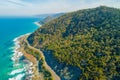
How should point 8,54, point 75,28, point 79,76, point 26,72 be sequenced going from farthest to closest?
point 75,28 < point 8,54 < point 26,72 < point 79,76

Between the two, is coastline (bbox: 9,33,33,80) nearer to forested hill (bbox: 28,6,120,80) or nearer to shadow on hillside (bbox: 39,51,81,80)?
shadow on hillside (bbox: 39,51,81,80)

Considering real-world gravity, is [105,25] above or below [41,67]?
above

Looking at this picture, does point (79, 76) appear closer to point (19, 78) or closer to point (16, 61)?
point (19, 78)

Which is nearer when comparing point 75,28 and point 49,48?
point 49,48

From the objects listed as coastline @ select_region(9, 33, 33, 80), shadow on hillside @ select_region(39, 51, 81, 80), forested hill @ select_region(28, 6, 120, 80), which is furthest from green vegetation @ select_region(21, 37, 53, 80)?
forested hill @ select_region(28, 6, 120, 80)

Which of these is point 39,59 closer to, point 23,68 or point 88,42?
point 23,68

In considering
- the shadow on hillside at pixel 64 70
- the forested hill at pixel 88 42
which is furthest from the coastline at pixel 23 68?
the forested hill at pixel 88 42

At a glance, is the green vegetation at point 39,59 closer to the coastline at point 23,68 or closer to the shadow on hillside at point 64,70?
the shadow on hillside at point 64,70

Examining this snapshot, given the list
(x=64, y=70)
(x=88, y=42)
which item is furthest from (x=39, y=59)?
(x=88, y=42)

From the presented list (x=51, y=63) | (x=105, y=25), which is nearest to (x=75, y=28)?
(x=105, y=25)
